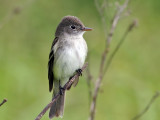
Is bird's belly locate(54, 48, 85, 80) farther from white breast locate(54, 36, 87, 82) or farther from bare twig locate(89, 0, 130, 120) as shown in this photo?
bare twig locate(89, 0, 130, 120)

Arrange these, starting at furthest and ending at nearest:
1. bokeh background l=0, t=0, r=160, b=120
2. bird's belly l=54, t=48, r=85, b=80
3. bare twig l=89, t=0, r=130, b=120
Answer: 1. bokeh background l=0, t=0, r=160, b=120
2. bird's belly l=54, t=48, r=85, b=80
3. bare twig l=89, t=0, r=130, b=120

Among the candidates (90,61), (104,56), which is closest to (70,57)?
(104,56)

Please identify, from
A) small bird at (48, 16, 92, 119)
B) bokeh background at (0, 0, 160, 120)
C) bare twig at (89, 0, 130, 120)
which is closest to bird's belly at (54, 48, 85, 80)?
small bird at (48, 16, 92, 119)

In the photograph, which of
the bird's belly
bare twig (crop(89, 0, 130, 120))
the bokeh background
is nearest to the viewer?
bare twig (crop(89, 0, 130, 120))

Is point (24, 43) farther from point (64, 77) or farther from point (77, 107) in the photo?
point (64, 77)

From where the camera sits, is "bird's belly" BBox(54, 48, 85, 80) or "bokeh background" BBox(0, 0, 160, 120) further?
"bokeh background" BBox(0, 0, 160, 120)

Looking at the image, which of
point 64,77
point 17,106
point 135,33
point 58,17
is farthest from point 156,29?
point 64,77

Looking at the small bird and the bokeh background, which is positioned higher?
the small bird

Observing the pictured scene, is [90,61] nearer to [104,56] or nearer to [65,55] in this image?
[65,55]
